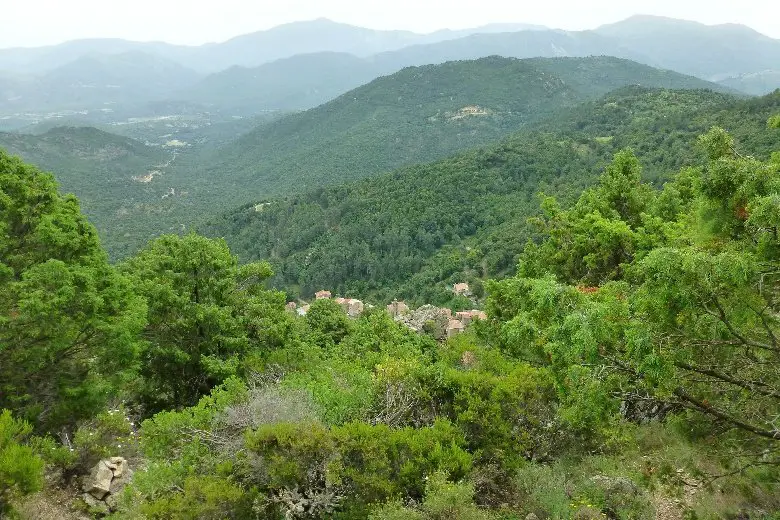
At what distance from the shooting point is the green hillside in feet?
167

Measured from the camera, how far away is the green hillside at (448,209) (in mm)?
51000

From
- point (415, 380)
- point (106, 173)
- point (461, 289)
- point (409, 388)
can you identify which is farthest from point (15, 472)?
point (106, 173)

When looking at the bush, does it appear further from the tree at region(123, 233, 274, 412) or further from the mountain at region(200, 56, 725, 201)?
the mountain at region(200, 56, 725, 201)

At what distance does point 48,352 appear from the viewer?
920cm

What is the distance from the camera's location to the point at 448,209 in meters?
62.4

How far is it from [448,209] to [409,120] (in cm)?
7447

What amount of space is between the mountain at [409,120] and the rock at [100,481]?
95.6 m

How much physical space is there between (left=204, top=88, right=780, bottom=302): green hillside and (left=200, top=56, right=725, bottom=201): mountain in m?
34.7

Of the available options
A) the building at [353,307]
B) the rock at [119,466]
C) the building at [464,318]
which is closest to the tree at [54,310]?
the rock at [119,466]

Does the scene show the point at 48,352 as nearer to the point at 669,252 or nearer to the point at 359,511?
the point at 359,511

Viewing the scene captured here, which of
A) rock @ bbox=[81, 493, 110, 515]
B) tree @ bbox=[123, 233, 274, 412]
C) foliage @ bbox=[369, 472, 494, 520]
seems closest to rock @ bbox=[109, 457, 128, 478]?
rock @ bbox=[81, 493, 110, 515]

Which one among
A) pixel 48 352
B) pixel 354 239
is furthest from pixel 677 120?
pixel 48 352

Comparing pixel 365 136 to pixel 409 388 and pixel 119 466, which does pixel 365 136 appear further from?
pixel 119 466

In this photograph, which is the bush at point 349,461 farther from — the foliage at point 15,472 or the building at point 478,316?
the building at point 478,316
